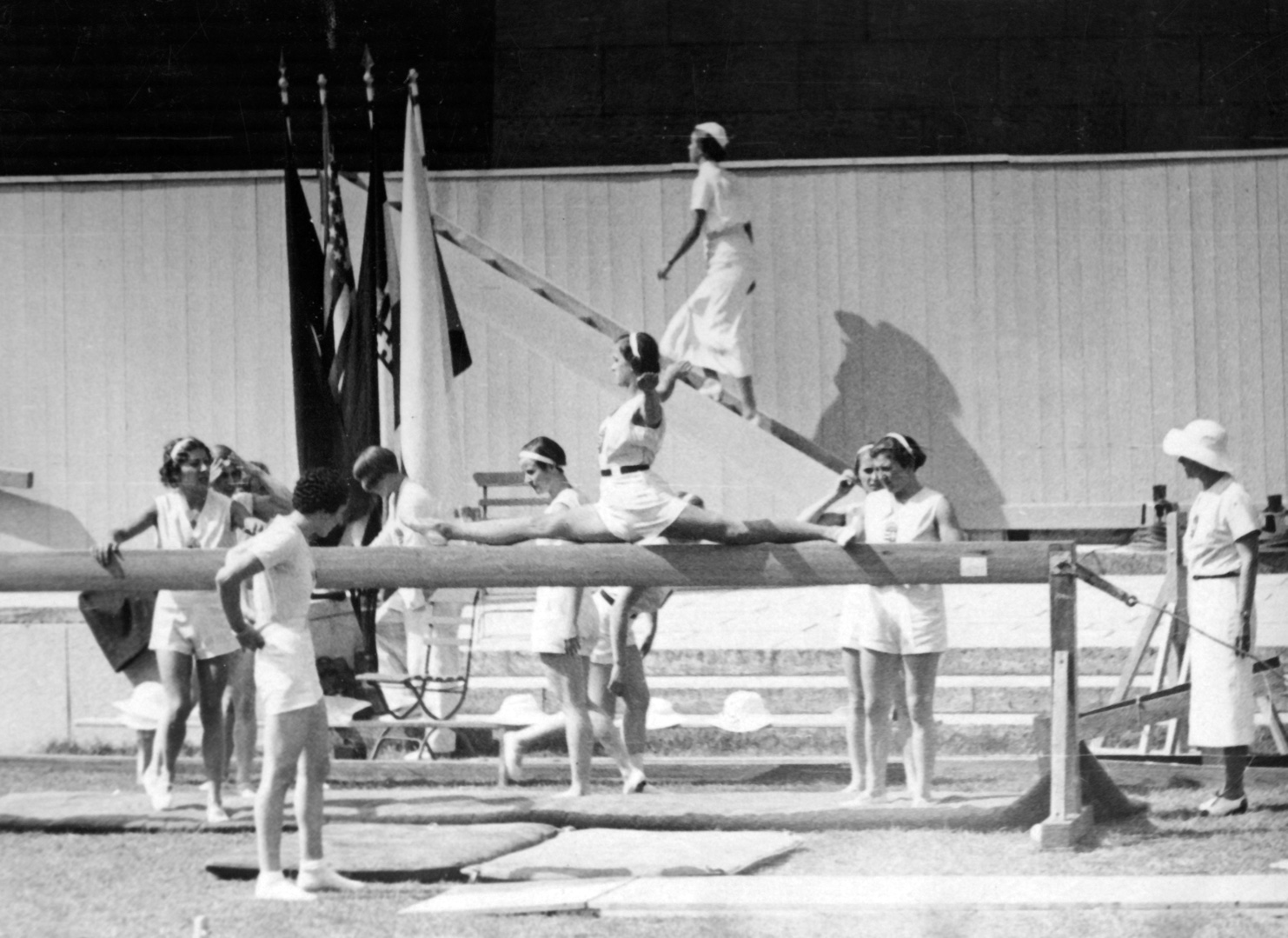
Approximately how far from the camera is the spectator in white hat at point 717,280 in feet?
36.7

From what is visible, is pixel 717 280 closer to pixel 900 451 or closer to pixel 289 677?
pixel 900 451

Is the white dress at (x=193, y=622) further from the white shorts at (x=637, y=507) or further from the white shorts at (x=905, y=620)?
the white shorts at (x=905, y=620)

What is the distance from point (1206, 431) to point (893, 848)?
2161 millimetres

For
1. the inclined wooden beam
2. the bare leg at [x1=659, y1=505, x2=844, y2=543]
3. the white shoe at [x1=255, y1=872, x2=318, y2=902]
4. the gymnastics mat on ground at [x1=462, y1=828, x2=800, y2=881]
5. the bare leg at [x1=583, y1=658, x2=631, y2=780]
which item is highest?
the bare leg at [x1=659, y1=505, x2=844, y2=543]

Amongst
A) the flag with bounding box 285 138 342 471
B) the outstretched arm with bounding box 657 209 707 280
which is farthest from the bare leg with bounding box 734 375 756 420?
the flag with bounding box 285 138 342 471

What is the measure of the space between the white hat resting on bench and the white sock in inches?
119

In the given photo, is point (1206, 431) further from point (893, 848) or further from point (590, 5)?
point (590, 5)

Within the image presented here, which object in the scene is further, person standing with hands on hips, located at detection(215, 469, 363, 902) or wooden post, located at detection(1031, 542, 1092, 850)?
wooden post, located at detection(1031, 542, 1092, 850)

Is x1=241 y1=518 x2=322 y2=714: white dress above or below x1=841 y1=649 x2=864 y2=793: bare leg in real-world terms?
above

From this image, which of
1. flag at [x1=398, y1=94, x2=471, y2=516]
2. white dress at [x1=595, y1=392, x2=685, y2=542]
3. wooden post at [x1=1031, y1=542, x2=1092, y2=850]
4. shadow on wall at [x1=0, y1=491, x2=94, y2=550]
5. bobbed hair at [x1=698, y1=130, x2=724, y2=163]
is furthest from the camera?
shadow on wall at [x1=0, y1=491, x2=94, y2=550]

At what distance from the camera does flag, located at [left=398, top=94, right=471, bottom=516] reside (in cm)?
1002

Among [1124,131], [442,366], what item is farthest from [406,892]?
[1124,131]

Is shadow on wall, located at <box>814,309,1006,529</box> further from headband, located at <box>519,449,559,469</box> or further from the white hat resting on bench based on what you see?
headband, located at <box>519,449,559,469</box>

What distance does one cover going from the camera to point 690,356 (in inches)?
460
